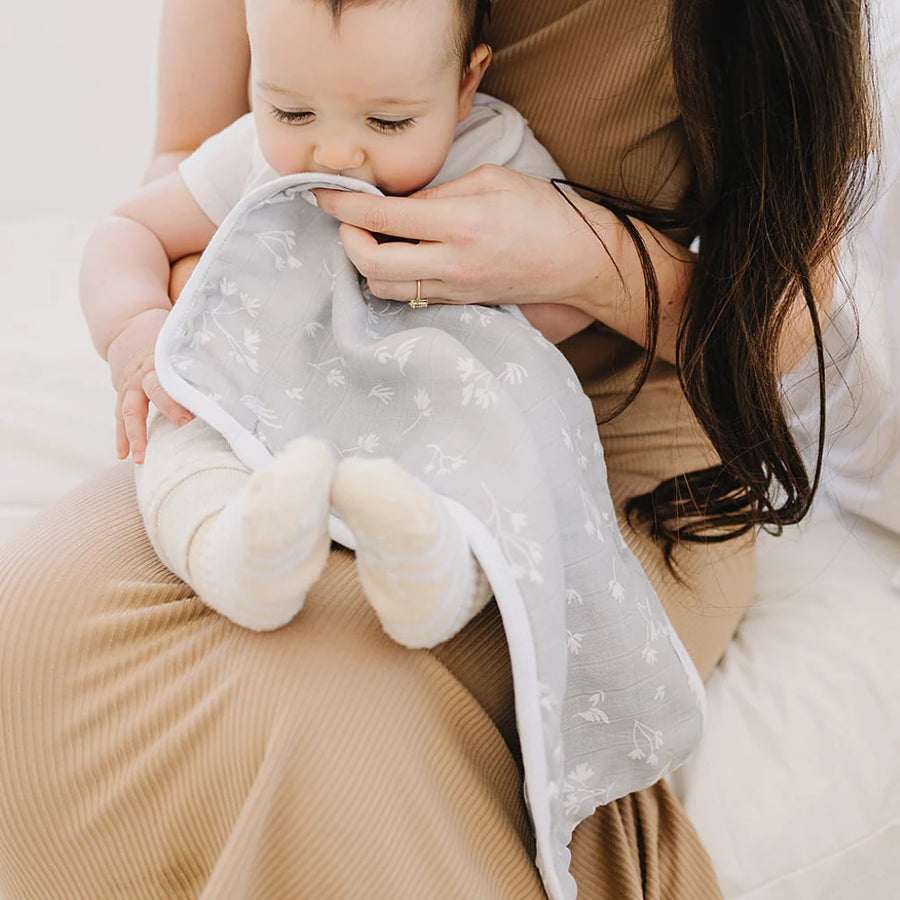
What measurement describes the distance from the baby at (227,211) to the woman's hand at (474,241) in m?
0.03

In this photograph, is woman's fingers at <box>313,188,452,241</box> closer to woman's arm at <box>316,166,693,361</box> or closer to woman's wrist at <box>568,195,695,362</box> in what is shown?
woman's arm at <box>316,166,693,361</box>

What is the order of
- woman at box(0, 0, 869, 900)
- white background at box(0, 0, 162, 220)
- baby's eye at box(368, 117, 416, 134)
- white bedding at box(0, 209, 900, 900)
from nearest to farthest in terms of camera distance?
1. woman at box(0, 0, 869, 900)
2. baby's eye at box(368, 117, 416, 134)
3. white bedding at box(0, 209, 900, 900)
4. white background at box(0, 0, 162, 220)

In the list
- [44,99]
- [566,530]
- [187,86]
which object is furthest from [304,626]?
[44,99]

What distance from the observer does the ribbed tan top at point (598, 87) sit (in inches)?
32.8

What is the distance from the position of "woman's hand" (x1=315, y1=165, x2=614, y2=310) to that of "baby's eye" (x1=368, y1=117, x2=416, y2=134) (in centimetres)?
5

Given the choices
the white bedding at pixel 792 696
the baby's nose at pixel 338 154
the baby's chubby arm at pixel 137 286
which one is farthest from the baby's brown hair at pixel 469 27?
the white bedding at pixel 792 696

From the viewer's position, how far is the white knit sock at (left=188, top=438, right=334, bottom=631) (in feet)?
1.75

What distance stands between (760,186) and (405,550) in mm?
428

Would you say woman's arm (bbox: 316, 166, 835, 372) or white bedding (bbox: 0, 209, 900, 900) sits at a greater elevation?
woman's arm (bbox: 316, 166, 835, 372)

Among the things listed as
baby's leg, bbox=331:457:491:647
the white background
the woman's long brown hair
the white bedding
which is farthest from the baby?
the white background

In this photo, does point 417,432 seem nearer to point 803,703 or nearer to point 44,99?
point 803,703

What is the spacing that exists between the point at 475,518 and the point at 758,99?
38 cm

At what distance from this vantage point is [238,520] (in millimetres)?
555

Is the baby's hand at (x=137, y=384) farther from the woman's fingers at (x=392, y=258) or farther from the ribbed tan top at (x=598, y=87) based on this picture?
the ribbed tan top at (x=598, y=87)
